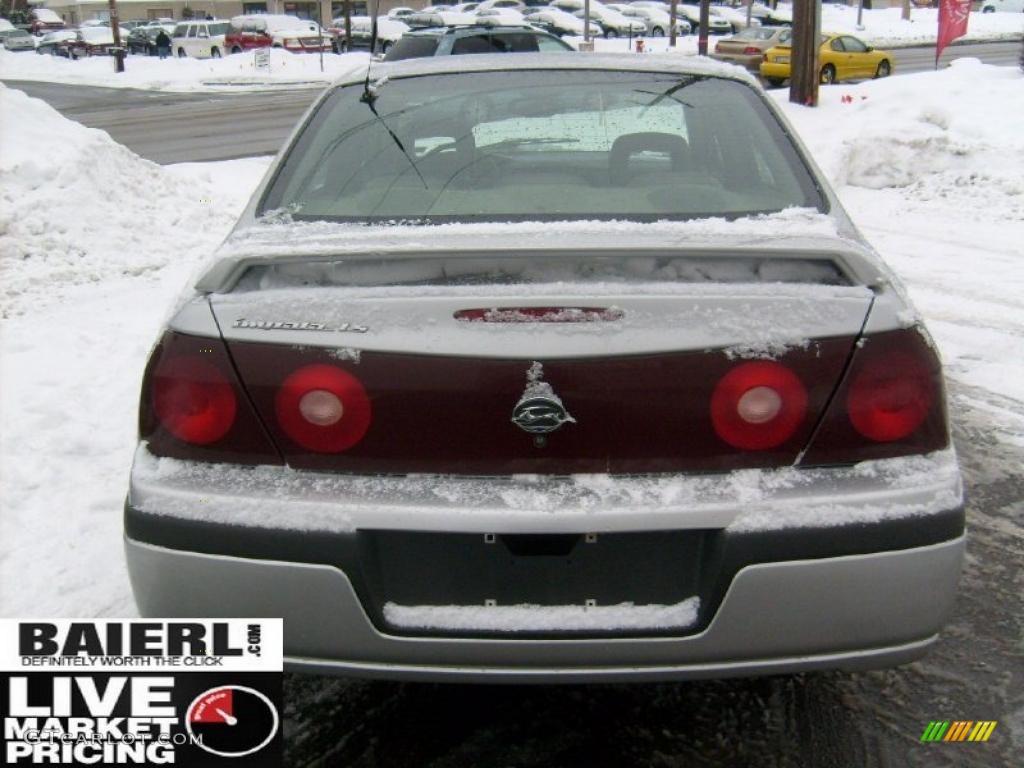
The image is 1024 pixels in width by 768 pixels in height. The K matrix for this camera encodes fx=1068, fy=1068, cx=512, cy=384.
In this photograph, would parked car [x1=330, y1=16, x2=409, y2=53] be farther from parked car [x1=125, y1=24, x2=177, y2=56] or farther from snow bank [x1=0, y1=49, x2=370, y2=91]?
parked car [x1=125, y1=24, x2=177, y2=56]

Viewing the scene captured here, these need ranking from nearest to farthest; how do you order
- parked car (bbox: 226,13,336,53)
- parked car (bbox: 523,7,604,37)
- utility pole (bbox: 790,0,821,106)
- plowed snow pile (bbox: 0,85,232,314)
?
1. plowed snow pile (bbox: 0,85,232,314)
2. utility pole (bbox: 790,0,821,106)
3. parked car (bbox: 226,13,336,53)
4. parked car (bbox: 523,7,604,37)

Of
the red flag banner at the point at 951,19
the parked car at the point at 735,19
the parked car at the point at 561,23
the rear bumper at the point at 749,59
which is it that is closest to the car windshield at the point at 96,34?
the parked car at the point at 561,23

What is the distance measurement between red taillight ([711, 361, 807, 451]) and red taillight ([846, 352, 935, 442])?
122 mm

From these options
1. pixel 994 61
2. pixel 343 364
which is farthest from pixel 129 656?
pixel 994 61

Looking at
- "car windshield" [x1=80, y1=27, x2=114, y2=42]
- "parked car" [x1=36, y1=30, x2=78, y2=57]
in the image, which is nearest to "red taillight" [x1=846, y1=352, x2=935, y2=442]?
"parked car" [x1=36, y1=30, x2=78, y2=57]

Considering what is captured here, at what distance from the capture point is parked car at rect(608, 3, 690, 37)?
53.1 m

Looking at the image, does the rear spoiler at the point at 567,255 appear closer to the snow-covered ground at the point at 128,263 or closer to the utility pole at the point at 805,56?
the snow-covered ground at the point at 128,263

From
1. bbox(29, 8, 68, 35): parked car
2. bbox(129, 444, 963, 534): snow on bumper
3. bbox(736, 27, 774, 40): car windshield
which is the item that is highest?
bbox(29, 8, 68, 35): parked car

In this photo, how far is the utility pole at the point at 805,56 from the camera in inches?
648

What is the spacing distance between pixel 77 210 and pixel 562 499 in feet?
24.8

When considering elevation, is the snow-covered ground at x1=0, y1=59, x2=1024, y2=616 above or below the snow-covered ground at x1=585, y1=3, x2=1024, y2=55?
below

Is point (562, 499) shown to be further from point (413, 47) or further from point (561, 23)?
point (561, 23)

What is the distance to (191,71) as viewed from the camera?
39.6 meters

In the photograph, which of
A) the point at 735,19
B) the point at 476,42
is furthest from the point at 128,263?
the point at 735,19
